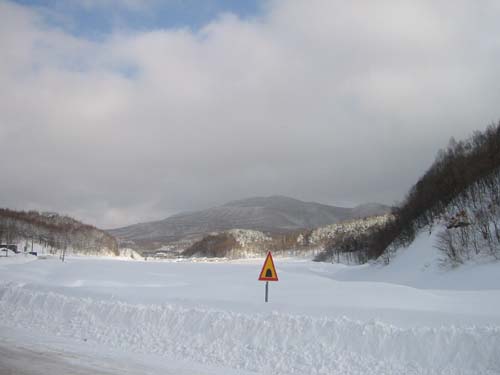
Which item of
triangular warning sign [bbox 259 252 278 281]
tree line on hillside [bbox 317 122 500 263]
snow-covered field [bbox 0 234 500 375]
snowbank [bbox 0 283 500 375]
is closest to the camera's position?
snowbank [bbox 0 283 500 375]

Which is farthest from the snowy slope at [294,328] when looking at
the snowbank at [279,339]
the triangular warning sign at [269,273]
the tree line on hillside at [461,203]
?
the tree line on hillside at [461,203]

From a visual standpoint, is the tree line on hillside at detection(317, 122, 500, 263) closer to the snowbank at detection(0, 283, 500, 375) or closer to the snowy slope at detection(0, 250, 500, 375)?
the snowy slope at detection(0, 250, 500, 375)

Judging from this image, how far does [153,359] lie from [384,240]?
218ft

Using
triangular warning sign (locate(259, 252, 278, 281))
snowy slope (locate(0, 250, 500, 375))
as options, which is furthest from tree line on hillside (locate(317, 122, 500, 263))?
triangular warning sign (locate(259, 252, 278, 281))

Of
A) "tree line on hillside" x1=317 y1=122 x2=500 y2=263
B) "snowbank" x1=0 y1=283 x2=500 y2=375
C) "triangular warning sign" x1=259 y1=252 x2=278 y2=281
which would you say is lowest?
"snowbank" x1=0 y1=283 x2=500 y2=375

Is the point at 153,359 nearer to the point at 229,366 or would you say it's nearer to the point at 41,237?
the point at 229,366

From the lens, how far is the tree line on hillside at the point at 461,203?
30.3m

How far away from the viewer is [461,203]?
40.2m

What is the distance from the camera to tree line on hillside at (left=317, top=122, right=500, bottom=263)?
1192 inches

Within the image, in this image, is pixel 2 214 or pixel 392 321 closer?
pixel 392 321

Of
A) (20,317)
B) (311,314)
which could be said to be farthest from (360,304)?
(20,317)

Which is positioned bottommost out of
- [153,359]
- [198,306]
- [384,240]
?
[153,359]

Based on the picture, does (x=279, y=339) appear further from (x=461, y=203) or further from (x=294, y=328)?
(x=461, y=203)

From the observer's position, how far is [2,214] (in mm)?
186500
